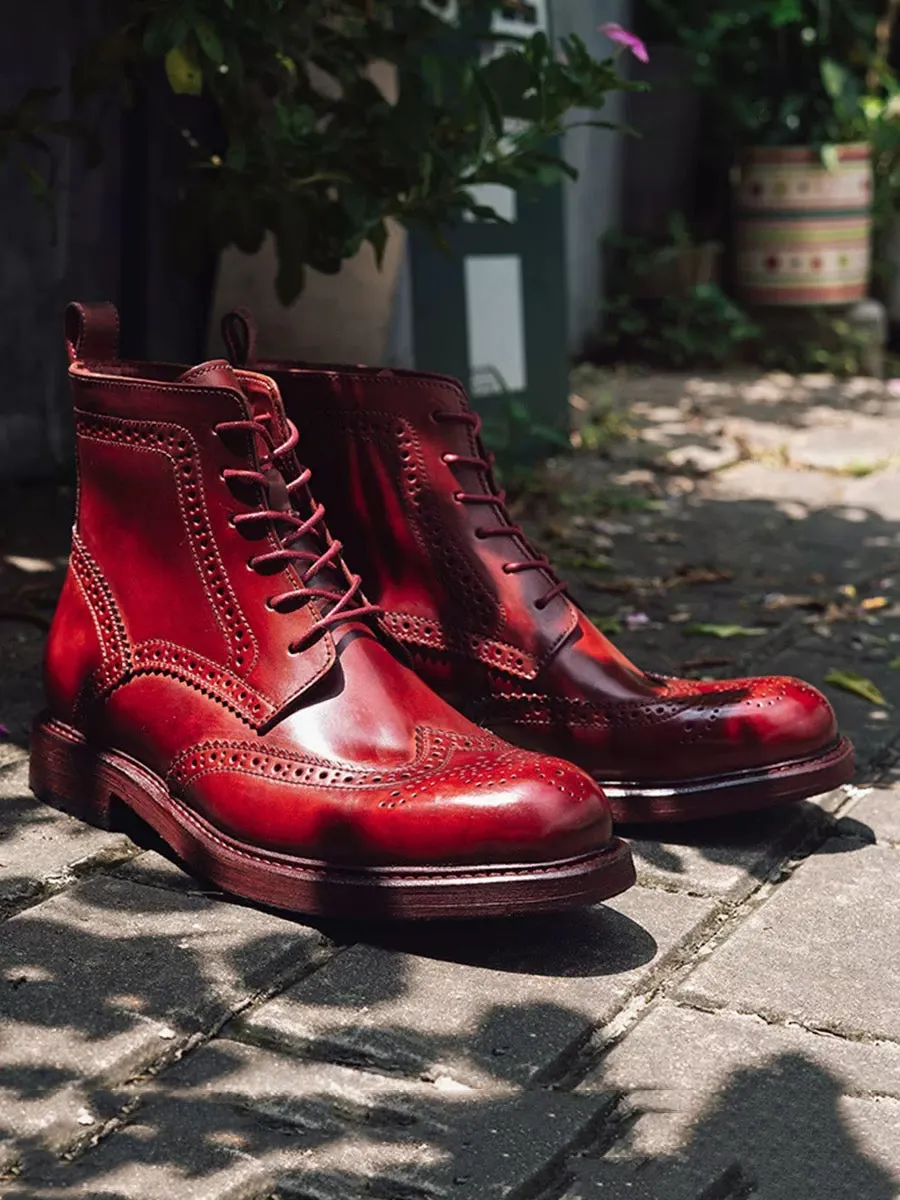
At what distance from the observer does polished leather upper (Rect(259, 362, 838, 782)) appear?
2.25m

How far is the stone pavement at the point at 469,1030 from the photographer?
1.50 metres

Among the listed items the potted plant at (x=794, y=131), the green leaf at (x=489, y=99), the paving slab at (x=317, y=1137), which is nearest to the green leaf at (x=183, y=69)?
the green leaf at (x=489, y=99)

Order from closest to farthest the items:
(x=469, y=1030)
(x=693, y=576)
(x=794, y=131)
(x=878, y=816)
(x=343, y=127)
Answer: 1. (x=469, y=1030)
2. (x=878, y=816)
3. (x=343, y=127)
4. (x=693, y=576)
5. (x=794, y=131)

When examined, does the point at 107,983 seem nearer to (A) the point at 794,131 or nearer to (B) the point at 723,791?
(B) the point at 723,791

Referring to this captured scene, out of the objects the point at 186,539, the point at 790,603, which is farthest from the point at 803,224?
the point at 186,539

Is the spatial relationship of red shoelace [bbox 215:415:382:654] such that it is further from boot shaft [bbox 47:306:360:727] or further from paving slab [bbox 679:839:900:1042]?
paving slab [bbox 679:839:900:1042]

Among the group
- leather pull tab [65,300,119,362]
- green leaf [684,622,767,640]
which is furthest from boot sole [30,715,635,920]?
green leaf [684,622,767,640]

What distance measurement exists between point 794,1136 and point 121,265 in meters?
2.88

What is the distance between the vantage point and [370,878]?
1894 mm

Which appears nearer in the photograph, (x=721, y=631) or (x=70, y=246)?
(x=721, y=631)

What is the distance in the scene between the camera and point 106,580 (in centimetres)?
222

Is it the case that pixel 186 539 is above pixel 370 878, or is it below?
above

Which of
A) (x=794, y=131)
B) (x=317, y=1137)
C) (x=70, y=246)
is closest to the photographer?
(x=317, y=1137)

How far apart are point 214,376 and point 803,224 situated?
553 cm
